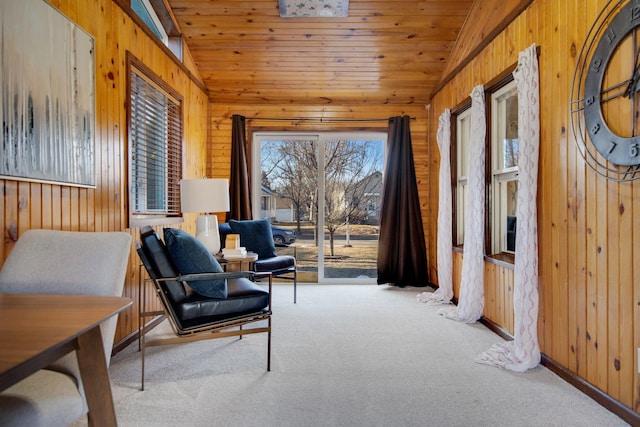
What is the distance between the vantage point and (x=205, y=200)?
323 cm

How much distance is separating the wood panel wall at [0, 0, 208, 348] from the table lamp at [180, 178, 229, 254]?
503mm

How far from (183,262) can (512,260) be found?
95.6 inches

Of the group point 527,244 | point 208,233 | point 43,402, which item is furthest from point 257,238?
point 43,402

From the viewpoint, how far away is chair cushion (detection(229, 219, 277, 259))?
4207 mm

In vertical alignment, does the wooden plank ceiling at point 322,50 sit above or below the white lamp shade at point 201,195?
above

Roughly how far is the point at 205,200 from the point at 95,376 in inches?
86.2

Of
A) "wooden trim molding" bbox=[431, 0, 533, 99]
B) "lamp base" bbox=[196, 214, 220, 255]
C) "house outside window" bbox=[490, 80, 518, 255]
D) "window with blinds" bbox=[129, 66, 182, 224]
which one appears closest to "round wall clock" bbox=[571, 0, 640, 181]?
"wooden trim molding" bbox=[431, 0, 533, 99]

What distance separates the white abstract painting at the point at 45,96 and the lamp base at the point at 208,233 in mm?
1083

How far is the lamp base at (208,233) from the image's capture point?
3266 millimetres

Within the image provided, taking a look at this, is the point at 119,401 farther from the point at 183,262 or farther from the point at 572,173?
the point at 572,173

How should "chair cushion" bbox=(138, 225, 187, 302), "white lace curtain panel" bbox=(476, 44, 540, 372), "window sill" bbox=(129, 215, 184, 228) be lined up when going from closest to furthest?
"chair cushion" bbox=(138, 225, 187, 302)
"white lace curtain panel" bbox=(476, 44, 540, 372)
"window sill" bbox=(129, 215, 184, 228)

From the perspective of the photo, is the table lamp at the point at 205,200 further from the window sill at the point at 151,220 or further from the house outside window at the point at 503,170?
the house outside window at the point at 503,170

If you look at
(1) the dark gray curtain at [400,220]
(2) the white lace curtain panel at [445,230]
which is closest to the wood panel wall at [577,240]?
(2) the white lace curtain panel at [445,230]

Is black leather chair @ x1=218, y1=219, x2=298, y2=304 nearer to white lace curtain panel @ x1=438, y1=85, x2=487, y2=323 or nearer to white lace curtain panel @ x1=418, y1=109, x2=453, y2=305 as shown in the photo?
white lace curtain panel @ x1=418, y1=109, x2=453, y2=305
